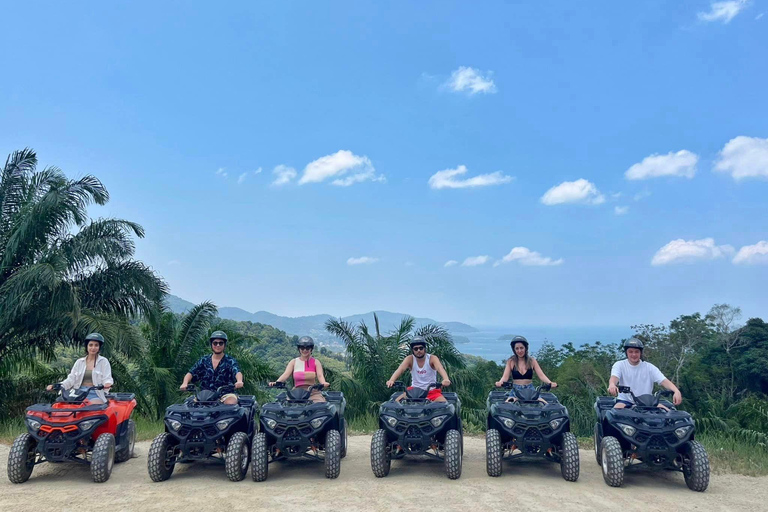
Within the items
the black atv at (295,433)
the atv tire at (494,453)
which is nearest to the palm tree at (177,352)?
the black atv at (295,433)

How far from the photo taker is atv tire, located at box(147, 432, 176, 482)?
7.43 meters

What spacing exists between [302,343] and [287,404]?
2.88ft

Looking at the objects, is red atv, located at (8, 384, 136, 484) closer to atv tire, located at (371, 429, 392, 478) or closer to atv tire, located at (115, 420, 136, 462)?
atv tire, located at (115, 420, 136, 462)

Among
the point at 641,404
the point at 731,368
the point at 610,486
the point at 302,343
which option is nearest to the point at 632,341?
the point at 641,404

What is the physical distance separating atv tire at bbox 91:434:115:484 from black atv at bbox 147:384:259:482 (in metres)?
0.49

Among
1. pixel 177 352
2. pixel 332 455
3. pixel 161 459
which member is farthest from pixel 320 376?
pixel 177 352

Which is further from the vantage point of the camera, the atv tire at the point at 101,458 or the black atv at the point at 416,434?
the black atv at the point at 416,434

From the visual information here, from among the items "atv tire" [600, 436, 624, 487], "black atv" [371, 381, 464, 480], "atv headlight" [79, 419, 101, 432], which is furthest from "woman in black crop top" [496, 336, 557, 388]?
"atv headlight" [79, 419, 101, 432]

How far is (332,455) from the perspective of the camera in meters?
7.62

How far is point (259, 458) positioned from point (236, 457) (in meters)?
0.27

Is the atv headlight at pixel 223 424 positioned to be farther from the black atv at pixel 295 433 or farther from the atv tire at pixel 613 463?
the atv tire at pixel 613 463

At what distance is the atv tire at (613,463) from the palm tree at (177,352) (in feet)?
33.2

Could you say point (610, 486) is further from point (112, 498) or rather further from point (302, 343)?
point (112, 498)

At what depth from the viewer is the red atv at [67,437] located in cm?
729
